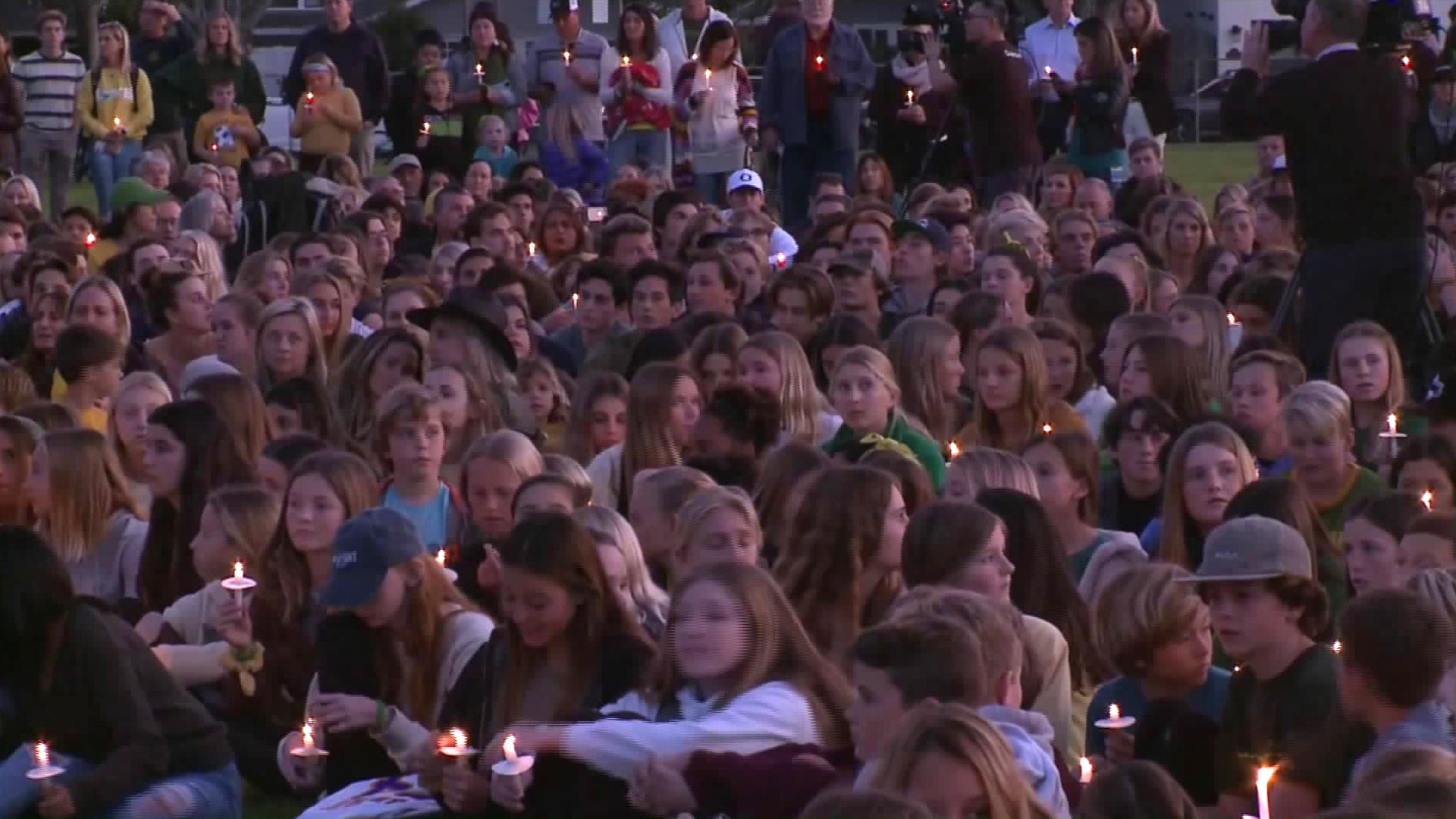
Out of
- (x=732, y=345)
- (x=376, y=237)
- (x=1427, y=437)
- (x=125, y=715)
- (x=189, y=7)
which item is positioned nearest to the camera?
(x=125, y=715)

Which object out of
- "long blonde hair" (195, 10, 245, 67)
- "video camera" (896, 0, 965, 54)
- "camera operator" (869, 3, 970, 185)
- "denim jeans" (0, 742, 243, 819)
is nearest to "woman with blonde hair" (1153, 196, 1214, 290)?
"video camera" (896, 0, 965, 54)

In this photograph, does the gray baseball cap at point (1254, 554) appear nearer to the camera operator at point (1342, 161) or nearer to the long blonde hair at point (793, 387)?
the long blonde hair at point (793, 387)

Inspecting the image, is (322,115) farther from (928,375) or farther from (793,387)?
(793,387)

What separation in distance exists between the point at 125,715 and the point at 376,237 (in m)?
9.44

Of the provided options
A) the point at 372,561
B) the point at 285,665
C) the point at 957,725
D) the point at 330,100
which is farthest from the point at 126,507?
the point at 330,100

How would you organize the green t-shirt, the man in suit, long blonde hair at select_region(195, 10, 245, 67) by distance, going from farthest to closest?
long blonde hair at select_region(195, 10, 245, 67), the man in suit, the green t-shirt

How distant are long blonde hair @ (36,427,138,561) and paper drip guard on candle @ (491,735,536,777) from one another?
3069 millimetres

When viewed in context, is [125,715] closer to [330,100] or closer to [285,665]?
[285,665]

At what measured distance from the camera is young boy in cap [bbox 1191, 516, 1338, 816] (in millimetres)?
5758

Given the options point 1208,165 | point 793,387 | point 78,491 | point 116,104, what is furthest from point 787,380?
point 1208,165

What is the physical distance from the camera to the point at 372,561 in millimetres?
6766

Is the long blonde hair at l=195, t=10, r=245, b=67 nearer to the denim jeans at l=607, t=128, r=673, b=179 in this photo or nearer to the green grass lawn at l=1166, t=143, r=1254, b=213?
the denim jeans at l=607, t=128, r=673, b=179

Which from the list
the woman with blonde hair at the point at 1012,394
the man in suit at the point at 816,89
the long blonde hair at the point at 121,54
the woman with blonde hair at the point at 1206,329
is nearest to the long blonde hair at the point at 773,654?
the woman with blonde hair at the point at 1012,394

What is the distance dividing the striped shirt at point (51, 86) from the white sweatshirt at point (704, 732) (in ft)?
56.2
